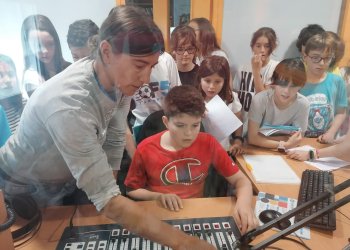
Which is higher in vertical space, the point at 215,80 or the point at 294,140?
the point at 215,80

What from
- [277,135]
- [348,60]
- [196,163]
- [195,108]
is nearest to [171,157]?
[196,163]

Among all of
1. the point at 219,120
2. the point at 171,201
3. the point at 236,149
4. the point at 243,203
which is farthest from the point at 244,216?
the point at 236,149

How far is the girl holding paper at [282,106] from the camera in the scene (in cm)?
102

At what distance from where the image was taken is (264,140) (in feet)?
4.11

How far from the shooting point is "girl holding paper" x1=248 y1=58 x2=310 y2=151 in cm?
102

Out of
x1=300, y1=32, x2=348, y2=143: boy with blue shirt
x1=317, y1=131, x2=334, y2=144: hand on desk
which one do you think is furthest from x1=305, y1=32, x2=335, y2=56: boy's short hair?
x1=317, y1=131, x2=334, y2=144: hand on desk

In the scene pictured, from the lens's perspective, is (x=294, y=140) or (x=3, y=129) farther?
(x=294, y=140)

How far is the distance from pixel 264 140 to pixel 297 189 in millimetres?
382

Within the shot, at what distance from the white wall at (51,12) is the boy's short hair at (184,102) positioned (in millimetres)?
314

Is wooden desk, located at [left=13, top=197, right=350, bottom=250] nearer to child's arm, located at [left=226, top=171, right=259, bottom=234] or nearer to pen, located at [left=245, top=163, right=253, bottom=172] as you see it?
child's arm, located at [left=226, top=171, right=259, bottom=234]

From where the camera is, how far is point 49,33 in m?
0.58

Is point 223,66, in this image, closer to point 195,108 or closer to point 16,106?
point 195,108

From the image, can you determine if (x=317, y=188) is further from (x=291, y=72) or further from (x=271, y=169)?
(x=291, y=72)

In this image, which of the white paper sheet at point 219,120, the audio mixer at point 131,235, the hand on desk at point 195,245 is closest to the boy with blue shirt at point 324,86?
the white paper sheet at point 219,120
